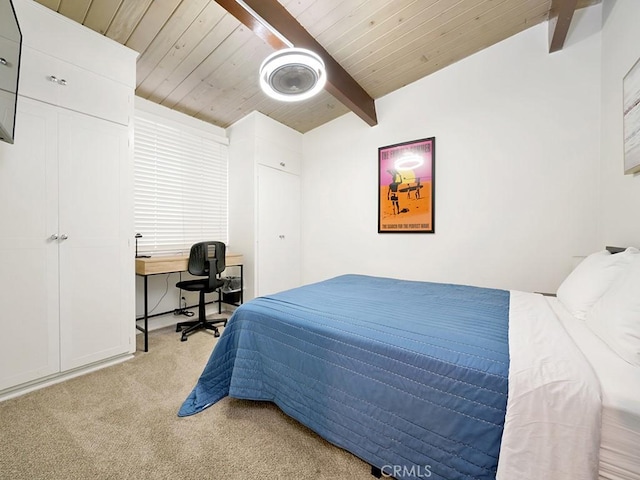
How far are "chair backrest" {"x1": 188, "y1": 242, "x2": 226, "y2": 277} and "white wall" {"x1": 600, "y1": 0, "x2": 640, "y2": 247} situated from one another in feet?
10.8

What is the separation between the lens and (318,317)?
1364mm

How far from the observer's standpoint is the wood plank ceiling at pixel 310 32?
1.88 meters

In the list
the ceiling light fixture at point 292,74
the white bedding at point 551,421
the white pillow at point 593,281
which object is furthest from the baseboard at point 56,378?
the white pillow at point 593,281

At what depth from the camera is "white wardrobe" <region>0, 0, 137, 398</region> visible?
170 cm

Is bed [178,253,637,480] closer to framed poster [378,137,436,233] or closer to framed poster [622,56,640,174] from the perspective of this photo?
framed poster [622,56,640,174]

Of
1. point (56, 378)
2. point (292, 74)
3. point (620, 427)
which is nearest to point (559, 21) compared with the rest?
point (292, 74)

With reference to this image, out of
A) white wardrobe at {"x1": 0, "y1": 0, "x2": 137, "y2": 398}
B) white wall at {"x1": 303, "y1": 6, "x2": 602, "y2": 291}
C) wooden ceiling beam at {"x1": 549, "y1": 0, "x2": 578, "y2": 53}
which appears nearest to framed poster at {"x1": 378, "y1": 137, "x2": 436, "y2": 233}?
white wall at {"x1": 303, "y1": 6, "x2": 602, "y2": 291}

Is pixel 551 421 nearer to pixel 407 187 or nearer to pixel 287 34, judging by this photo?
Result: pixel 407 187

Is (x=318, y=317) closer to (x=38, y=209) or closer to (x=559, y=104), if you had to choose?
(x=38, y=209)

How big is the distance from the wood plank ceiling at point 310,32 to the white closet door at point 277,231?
3.59 feet

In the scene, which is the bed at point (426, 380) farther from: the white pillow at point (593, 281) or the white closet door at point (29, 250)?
the white closet door at point (29, 250)

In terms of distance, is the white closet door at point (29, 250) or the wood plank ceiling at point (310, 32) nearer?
the white closet door at point (29, 250)

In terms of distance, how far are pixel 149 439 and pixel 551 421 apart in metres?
1.75

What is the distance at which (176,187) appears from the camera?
3148 millimetres
